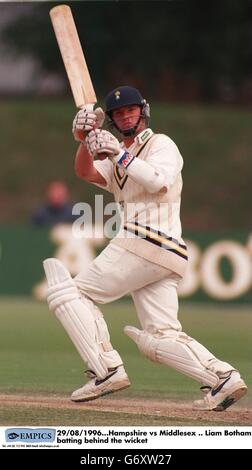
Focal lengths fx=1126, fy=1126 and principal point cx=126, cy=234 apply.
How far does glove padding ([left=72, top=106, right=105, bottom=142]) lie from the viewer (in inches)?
244

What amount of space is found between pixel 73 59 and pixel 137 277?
1.34 meters

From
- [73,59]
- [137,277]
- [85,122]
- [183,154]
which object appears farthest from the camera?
[183,154]

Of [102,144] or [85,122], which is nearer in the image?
[102,144]

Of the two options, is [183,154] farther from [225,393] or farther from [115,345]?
[225,393]

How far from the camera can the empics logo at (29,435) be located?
18.5 ft

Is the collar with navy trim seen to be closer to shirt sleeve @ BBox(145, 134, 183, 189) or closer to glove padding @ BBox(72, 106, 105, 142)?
shirt sleeve @ BBox(145, 134, 183, 189)

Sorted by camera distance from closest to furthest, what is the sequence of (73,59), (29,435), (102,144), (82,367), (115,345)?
(29,435), (102,144), (73,59), (82,367), (115,345)

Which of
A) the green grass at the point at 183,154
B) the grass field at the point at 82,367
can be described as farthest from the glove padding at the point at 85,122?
the green grass at the point at 183,154

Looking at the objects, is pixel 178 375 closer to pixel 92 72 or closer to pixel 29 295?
pixel 29 295

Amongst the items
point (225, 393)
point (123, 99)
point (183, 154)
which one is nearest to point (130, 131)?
point (123, 99)

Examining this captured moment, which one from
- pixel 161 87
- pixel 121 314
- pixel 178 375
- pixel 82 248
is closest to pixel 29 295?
pixel 82 248

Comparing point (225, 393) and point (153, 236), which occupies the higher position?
point (153, 236)

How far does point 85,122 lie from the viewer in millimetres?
6195

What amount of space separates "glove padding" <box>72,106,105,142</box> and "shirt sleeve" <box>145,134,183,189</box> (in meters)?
0.35
